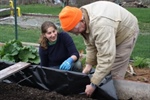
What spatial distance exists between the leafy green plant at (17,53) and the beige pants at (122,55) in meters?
1.42

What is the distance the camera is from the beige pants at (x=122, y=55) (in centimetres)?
326

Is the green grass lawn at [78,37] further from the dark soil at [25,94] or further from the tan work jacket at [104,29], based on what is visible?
the tan work jacket at [104,29]

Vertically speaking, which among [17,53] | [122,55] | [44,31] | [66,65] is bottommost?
[17,53]

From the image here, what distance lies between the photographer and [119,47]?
330 cm

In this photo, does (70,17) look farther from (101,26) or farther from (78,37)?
(78,37)

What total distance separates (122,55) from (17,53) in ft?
5.62

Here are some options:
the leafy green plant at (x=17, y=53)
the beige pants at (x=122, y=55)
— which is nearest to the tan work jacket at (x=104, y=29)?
the beige pants at (x=122, y=55)

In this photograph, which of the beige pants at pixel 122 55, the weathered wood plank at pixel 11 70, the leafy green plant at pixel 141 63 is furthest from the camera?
the leafy green plant at pixel 141 63

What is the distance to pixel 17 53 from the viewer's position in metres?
4.46

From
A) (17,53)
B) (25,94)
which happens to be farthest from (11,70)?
(17,53)

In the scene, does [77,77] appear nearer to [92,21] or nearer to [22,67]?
[22,67]

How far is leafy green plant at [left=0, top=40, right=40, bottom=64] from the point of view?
4.47m

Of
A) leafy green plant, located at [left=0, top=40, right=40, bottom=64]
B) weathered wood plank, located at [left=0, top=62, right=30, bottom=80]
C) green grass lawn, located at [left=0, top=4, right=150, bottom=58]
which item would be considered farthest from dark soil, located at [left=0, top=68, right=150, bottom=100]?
green grass lawn, located at [left=0, top=4, right=150, bottom=58]

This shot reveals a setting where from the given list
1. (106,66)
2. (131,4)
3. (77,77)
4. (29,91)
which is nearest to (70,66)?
(77,77)
